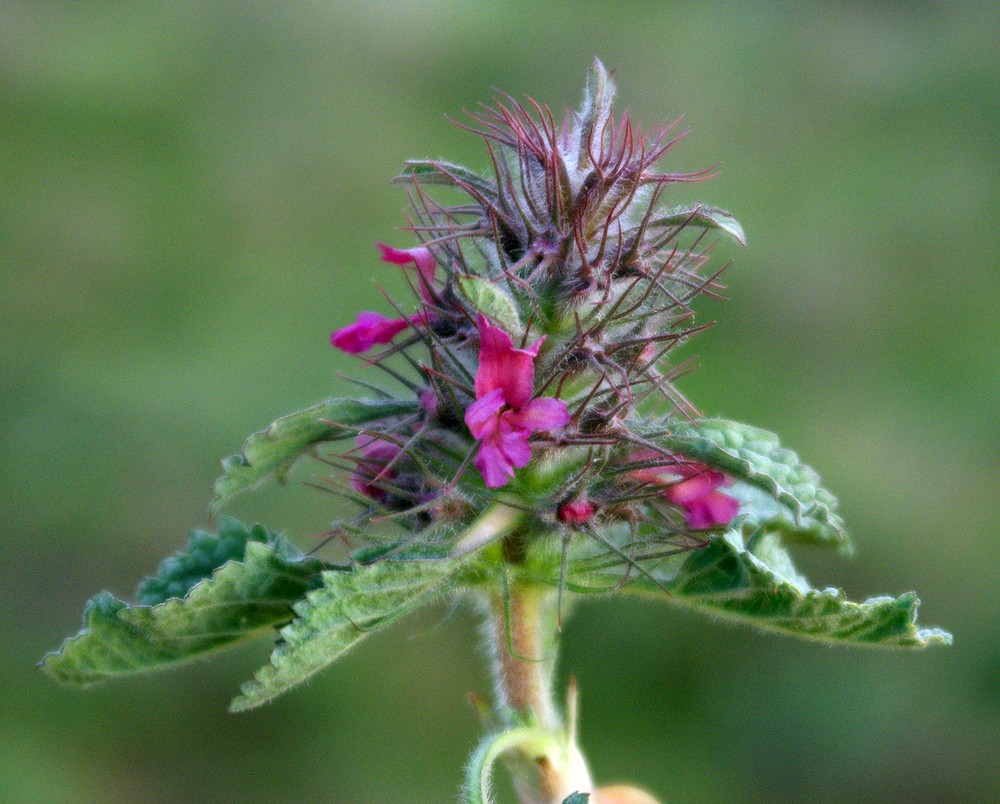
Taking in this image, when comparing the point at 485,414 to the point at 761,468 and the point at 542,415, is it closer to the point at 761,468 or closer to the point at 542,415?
the point at 542,415

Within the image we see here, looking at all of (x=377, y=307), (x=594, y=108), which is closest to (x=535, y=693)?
(x=594, y=108)

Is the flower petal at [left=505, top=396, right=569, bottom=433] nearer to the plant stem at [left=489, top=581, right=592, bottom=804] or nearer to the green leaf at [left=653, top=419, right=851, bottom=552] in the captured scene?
the green leaf at [left=653, top=419, right=851, bottom=552]

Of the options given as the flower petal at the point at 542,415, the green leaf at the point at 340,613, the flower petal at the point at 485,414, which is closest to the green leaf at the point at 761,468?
the flower petal at the point at 542,415

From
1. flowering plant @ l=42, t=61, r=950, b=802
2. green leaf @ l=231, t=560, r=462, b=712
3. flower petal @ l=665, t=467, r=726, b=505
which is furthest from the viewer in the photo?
flower petal @ l=665, t=467, r=726, b=505

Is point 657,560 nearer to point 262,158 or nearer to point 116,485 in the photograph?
point 116,485

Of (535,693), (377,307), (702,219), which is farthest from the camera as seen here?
(377,307)

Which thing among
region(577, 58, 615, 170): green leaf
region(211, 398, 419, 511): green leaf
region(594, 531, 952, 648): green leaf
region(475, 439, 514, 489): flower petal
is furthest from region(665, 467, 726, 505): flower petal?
region(577, 58, 615, 170): green leaf

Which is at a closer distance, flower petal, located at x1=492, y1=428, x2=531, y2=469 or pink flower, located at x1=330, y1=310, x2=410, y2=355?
flower petal, located at x1=492, y1=428, x2=531, y2=469
